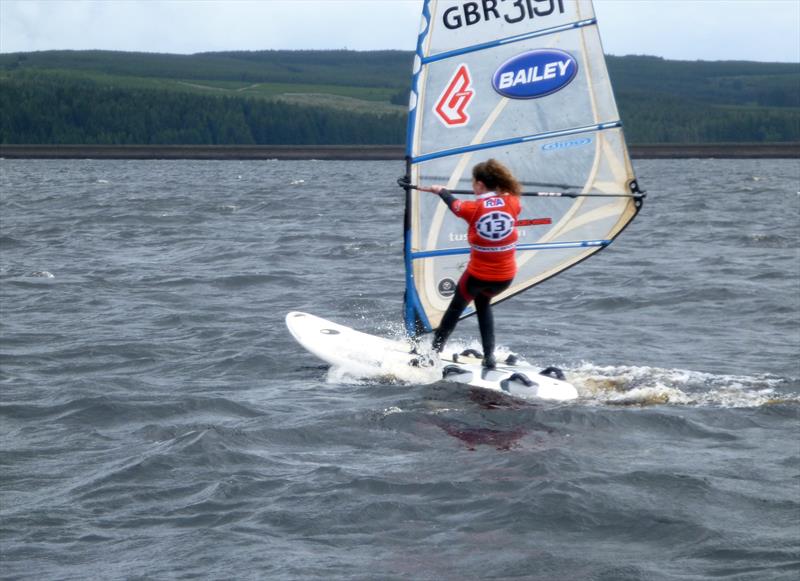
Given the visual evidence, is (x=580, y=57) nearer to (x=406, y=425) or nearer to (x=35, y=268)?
(x=406, y=425)

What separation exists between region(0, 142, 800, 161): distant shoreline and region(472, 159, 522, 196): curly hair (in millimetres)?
76071

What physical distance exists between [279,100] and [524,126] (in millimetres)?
103438

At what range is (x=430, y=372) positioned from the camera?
948cm

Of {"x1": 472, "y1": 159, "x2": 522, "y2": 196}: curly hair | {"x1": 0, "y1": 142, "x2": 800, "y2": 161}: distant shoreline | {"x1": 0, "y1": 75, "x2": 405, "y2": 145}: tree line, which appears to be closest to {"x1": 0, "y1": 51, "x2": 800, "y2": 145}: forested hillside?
{"x1": 0, "y1": 75, "x2": 405, "y2": 145}: tree line

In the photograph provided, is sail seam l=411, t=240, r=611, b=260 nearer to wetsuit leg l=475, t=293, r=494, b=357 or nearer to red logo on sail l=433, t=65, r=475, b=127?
wetsuit leg l=475, t=293, r=494, b=357

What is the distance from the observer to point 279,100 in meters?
111

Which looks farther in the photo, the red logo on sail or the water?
the red logo on sail

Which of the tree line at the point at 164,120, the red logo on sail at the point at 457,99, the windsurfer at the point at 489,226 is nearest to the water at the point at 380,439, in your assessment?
the windsurfer at the point at 489,226

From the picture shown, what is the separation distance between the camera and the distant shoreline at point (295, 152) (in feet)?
271

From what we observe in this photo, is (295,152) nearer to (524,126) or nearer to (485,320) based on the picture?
(524,126)

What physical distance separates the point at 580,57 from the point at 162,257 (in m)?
10.6

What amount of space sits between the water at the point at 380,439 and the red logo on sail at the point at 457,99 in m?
2.12

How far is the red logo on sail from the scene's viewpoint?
9.55 meters

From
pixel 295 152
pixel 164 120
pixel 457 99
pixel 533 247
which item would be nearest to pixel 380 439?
pixel 533 247
